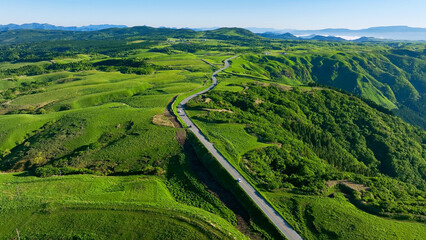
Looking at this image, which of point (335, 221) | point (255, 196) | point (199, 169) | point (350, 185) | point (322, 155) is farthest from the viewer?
point (322, 155)

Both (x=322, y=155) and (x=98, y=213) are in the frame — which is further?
(x=322, y=155)

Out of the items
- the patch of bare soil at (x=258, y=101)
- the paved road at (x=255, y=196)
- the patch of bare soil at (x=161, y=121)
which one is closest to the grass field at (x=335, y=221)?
the paved road at (x=255, y=196)

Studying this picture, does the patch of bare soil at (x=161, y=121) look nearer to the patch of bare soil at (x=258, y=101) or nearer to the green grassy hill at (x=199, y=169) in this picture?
the green grassy hill at (x=199, y=169)

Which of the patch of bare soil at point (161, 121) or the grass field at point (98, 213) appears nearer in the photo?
the grass field at point (98, 213)

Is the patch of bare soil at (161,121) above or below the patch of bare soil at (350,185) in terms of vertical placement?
above

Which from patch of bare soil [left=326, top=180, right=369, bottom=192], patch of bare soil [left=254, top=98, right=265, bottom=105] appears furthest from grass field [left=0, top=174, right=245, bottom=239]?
patch of bare soil [left=254, top=98, right=265, bottom=105]

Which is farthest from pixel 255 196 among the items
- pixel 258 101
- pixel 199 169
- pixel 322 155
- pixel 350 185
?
pixel 258 101

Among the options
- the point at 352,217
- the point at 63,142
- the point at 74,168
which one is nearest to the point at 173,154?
the point at 74,168

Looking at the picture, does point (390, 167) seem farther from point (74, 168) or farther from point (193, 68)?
point (193, 68)

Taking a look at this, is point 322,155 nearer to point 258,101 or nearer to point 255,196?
point 258,101
